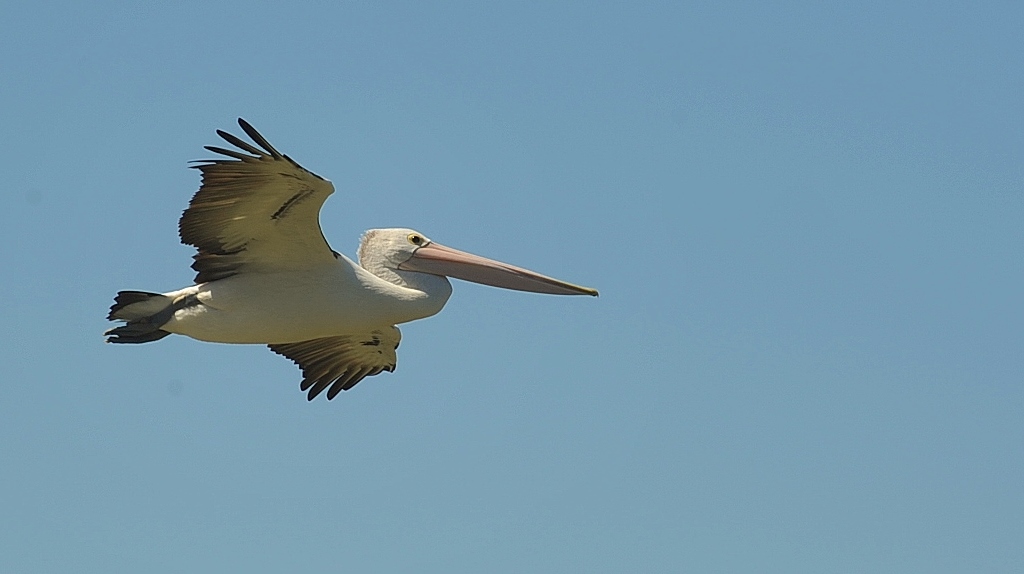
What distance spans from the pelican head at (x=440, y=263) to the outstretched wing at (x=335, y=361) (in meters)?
1.16

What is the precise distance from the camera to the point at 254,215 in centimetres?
1238

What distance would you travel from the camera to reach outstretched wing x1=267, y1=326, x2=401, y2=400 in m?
15.0

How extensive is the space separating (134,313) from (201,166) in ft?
6.13

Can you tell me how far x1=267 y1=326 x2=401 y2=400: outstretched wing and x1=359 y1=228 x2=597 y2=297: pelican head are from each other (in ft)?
3.82

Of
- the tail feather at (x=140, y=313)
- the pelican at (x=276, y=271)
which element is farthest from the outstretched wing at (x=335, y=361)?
the tail feather at (x=140, y=313)

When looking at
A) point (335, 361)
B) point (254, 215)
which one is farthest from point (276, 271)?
point (335, 361)

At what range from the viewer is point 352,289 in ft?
42.8

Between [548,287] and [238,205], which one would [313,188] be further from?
[548,287]

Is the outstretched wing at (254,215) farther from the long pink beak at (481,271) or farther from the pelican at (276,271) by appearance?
the long pink beak at (481,271)

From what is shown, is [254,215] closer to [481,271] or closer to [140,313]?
[140,313]

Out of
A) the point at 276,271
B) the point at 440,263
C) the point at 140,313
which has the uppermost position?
the point at 440,263

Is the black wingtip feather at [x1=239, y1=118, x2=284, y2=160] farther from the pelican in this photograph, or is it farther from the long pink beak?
the long pink beak

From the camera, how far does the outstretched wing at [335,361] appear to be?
1503 cm

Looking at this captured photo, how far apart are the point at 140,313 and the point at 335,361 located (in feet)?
8.30
